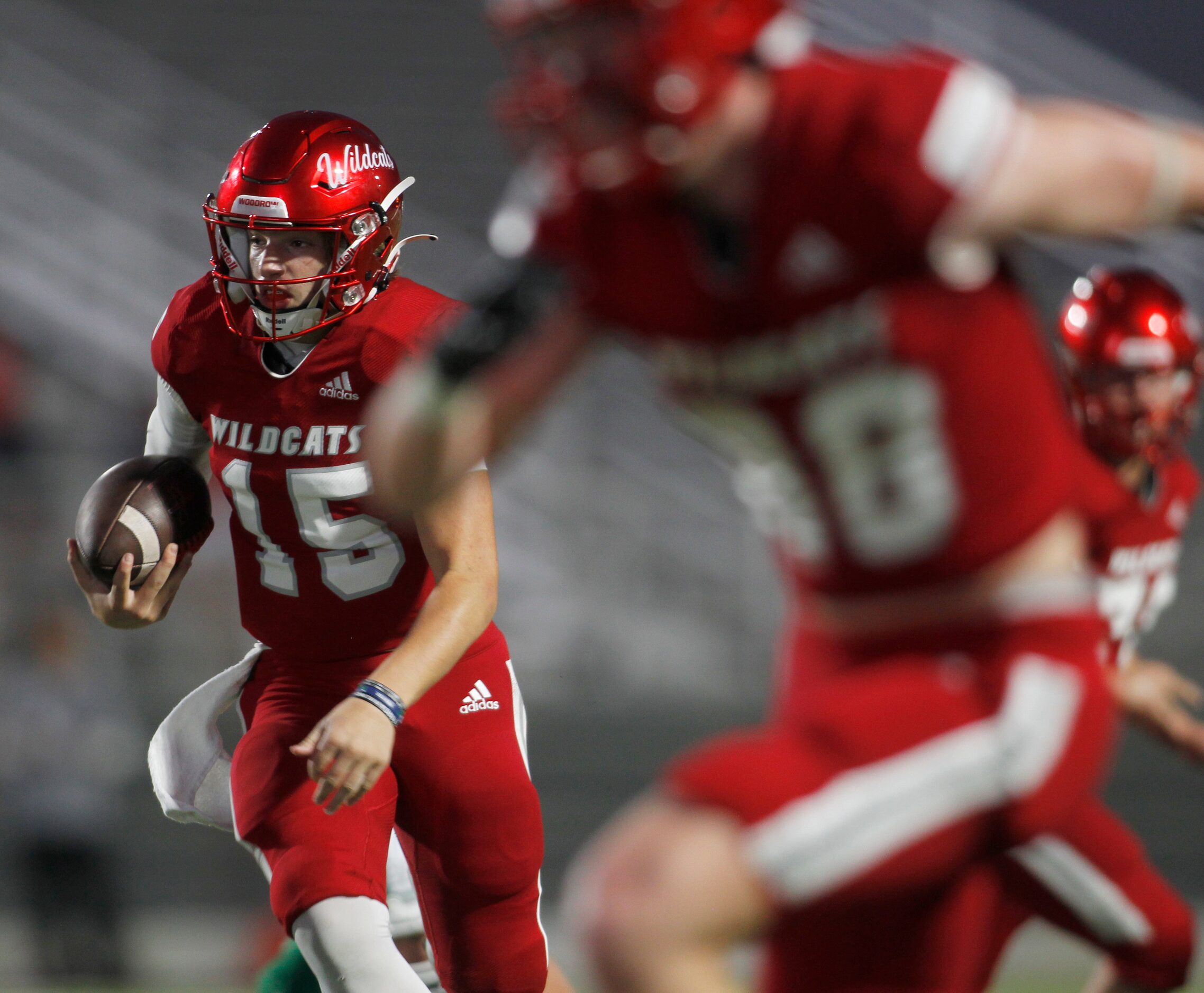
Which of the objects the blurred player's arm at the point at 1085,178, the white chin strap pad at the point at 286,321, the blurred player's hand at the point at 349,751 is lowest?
the blurred player's hand at the point at 349,751

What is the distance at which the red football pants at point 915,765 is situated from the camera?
6.16 feet

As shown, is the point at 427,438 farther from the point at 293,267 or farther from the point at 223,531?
the point at 223,531

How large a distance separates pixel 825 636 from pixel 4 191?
8.71 m

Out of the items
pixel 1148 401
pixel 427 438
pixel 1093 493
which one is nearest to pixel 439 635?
pixel 427 438

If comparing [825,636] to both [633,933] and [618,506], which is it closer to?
[633,933]

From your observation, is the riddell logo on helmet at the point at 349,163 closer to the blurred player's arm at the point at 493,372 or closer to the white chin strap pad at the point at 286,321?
the white chin strap pad at the point at 286,321

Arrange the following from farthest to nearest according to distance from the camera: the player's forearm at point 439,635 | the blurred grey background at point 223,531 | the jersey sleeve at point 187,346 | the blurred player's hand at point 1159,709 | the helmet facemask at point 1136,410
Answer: the blurred grey background at point 223,531
the jersey sleeve at point 187,346
the helmet facemask at point 1136,410
the blurred player's hand at point 1159,709
the player's forearm at point 439,635

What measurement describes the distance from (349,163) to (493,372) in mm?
1377

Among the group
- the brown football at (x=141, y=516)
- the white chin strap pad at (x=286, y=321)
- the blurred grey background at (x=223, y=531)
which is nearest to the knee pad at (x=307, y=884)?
the brown football at (x=141, y=516)

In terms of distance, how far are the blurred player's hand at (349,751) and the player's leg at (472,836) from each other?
363mm

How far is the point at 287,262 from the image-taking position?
3213mm

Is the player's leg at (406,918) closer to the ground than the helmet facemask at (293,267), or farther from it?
closer to the ground

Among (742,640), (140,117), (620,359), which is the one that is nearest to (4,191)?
(140,117)

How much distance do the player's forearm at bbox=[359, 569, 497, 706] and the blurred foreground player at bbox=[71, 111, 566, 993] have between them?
1.0 inches
